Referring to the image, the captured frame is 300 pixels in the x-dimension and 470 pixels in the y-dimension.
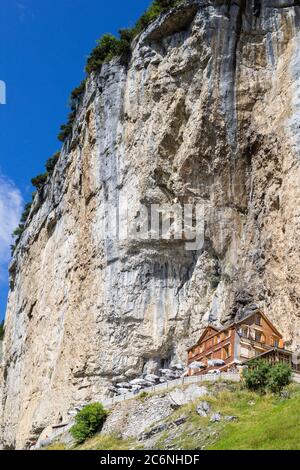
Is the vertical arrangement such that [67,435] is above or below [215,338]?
below

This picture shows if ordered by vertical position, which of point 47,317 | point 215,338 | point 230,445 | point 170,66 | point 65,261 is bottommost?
point 230,445

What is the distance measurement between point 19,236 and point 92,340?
32459 mm

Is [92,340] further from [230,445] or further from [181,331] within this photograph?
[230,445]

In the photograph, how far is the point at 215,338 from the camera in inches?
1575

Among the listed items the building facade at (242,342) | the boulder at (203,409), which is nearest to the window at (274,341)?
the building facade at (242,342)

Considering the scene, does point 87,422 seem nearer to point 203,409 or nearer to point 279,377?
point 203,409

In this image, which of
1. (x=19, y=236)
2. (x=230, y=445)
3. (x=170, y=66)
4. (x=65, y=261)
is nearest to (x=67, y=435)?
(x=230, y=445)

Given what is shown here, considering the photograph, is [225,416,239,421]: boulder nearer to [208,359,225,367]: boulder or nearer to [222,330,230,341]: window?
[208,359,225,367]: boulder

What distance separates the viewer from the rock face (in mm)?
42750

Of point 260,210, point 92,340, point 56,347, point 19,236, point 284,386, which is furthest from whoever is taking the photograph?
point 19,236

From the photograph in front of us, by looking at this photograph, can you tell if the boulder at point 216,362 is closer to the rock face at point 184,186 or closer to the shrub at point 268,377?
the rock face at point 184,186

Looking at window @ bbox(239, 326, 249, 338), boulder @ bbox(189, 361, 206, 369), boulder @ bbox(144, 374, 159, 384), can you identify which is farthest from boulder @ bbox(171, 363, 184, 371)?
window @ bbox(239, 326, 249, 338)

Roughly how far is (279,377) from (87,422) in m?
Answer: 9.40

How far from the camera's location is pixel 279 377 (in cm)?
3275
